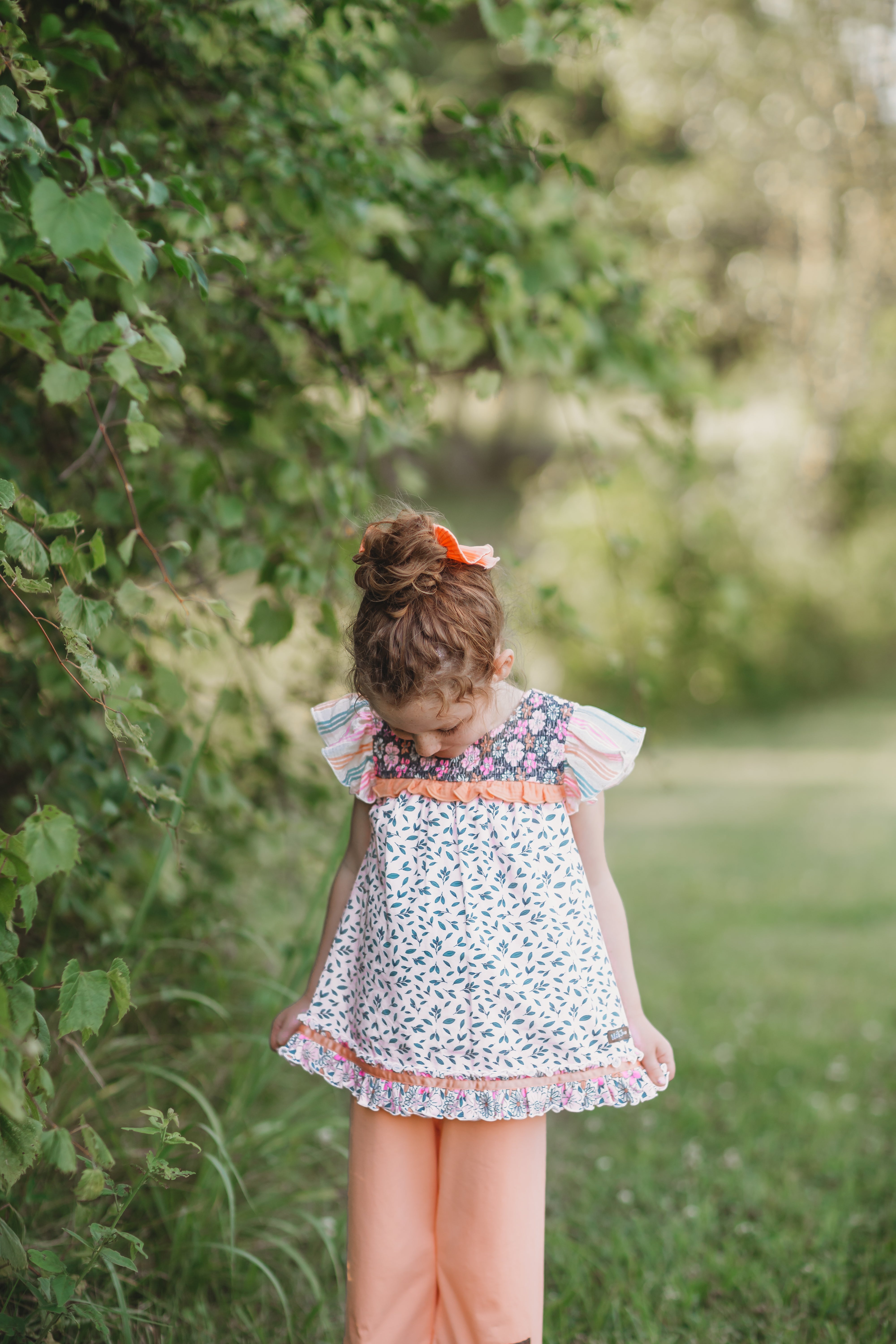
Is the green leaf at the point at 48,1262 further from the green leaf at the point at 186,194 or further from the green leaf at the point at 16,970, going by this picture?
the green leaf at the point at 186,194

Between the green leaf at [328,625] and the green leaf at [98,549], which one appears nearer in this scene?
the green leaf at [98,549]

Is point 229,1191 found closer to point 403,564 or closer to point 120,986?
point 120,986

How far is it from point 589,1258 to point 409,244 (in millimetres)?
2228

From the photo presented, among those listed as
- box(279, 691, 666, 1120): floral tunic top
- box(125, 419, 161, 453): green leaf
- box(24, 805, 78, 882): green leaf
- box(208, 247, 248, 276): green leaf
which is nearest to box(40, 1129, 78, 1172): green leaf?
box(24, 805, 78, 882): green leaf

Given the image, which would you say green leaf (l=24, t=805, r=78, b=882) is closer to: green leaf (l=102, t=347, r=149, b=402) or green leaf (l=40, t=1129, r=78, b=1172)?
green leaf (l=40, t=1129, r=78, b=1172)

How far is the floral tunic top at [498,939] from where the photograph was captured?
161 centimetres

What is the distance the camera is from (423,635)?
154 cm

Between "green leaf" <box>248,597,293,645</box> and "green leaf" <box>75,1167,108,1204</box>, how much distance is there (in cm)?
98

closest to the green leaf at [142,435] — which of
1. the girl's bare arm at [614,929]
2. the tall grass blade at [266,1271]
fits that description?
the girl's bare arm at [614,929]

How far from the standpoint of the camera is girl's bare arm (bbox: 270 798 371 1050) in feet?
5.80

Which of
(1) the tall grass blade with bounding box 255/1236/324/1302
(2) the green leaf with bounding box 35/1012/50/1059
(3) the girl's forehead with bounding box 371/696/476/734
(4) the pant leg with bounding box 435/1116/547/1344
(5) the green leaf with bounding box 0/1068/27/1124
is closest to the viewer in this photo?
Result: (5) the green leaf with bounding box 0/1068/27/1124

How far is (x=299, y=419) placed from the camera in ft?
7.36

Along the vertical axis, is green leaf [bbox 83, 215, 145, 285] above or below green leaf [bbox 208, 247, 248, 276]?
above

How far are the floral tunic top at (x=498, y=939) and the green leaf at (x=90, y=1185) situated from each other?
432mm
